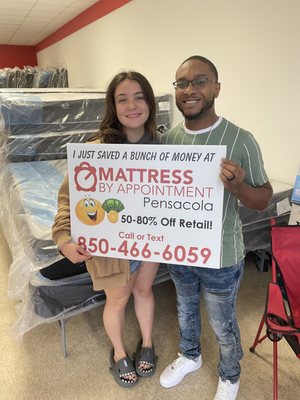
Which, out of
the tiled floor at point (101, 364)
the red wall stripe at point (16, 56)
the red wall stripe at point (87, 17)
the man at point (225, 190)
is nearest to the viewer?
the man at point (225, 190)

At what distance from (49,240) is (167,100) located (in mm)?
2194

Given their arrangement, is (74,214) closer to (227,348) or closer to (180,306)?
(180,306)

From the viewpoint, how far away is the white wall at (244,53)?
212 centimetres

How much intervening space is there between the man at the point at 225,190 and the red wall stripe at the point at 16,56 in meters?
8.88

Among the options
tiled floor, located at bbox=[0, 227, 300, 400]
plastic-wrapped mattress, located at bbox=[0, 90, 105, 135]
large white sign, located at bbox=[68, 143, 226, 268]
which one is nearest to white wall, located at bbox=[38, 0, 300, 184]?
plastic-wrapped mattress, located at bbox=[0, 90, 105, 135]

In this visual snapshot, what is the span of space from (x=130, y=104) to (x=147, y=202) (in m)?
0.34

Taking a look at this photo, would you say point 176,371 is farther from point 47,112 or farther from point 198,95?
point 47,112

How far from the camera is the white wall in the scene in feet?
6.95

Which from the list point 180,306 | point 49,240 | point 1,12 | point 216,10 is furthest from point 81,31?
point 180,306

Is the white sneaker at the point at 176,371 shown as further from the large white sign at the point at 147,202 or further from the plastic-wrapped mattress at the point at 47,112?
the plastic-wrapped mattress at the point at 47,112

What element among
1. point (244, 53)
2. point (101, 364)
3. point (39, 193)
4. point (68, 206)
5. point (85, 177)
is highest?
point (244, 53)

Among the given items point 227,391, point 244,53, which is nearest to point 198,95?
point 227,391

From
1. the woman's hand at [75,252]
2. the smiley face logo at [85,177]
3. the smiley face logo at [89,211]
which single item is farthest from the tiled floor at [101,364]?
the smiley face logo at [85,177]

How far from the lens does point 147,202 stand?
1111mm
